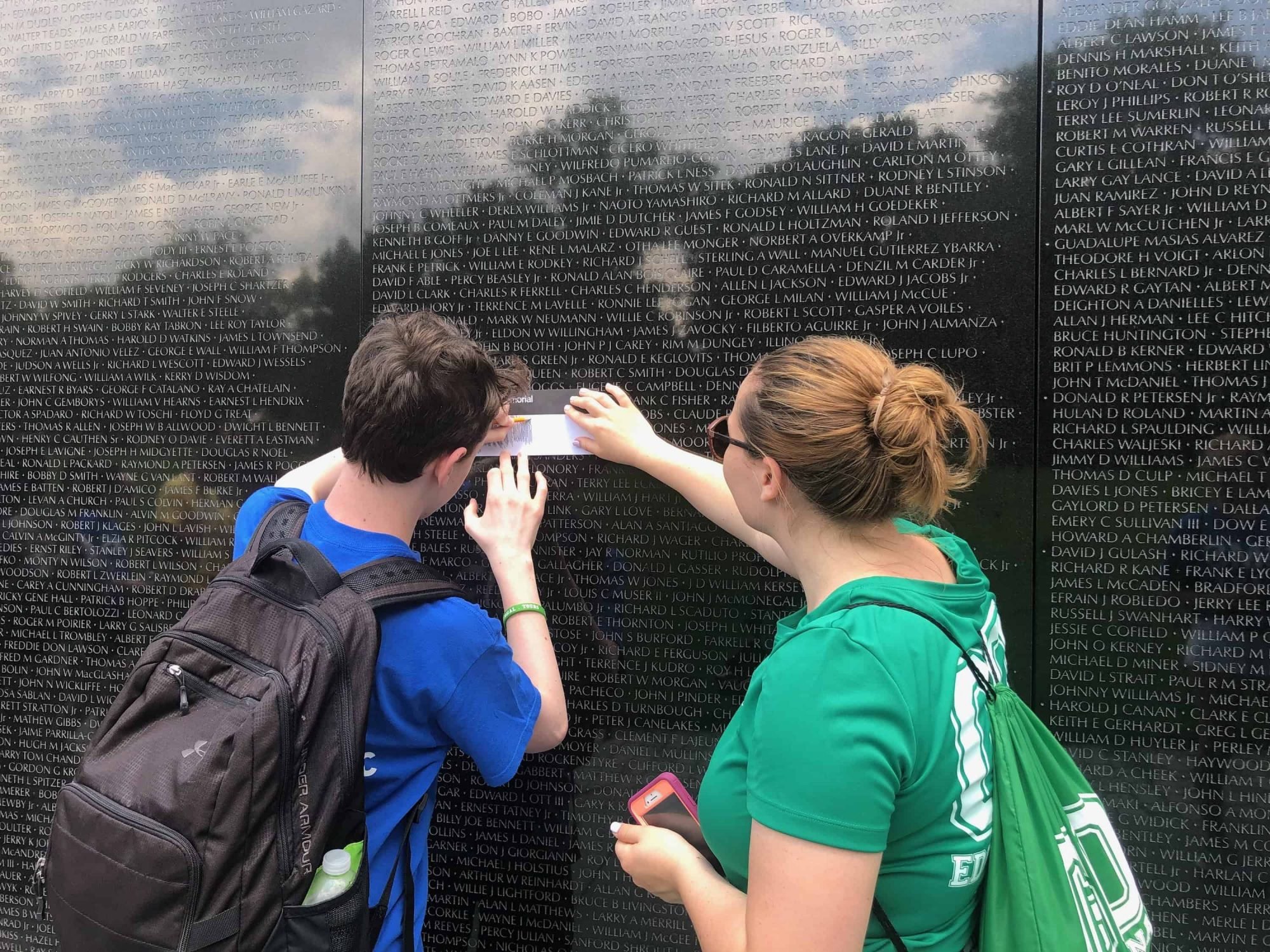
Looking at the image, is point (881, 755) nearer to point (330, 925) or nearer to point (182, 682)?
point (330, 925)

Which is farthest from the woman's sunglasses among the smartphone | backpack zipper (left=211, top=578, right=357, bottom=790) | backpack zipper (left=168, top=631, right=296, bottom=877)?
backpack zipper (left=168, top=631, right=296, bottom=877)

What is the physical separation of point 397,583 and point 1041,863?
128 cm

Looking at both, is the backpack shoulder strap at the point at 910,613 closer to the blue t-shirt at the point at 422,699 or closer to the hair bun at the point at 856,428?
the hair bun at the point at 856,428

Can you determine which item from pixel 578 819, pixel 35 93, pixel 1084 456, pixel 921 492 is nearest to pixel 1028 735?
pixel 921 492

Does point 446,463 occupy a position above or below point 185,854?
above

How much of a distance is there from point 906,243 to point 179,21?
9.71 feet

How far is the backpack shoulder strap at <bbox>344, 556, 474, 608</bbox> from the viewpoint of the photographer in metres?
1.69

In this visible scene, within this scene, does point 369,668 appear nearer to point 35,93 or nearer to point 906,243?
point 906,243

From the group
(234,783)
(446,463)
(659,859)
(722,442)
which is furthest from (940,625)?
(234,783)

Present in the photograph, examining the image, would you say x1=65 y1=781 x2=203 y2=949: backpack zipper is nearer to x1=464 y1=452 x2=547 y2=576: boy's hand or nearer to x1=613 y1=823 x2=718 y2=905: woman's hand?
x1=613 y1=823 x2=718 y2=905: woman's hand

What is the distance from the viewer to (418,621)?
5.64ft

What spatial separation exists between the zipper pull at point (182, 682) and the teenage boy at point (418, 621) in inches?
13.5

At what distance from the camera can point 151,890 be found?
145 centimetres

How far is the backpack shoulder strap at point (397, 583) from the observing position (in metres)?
1.69
